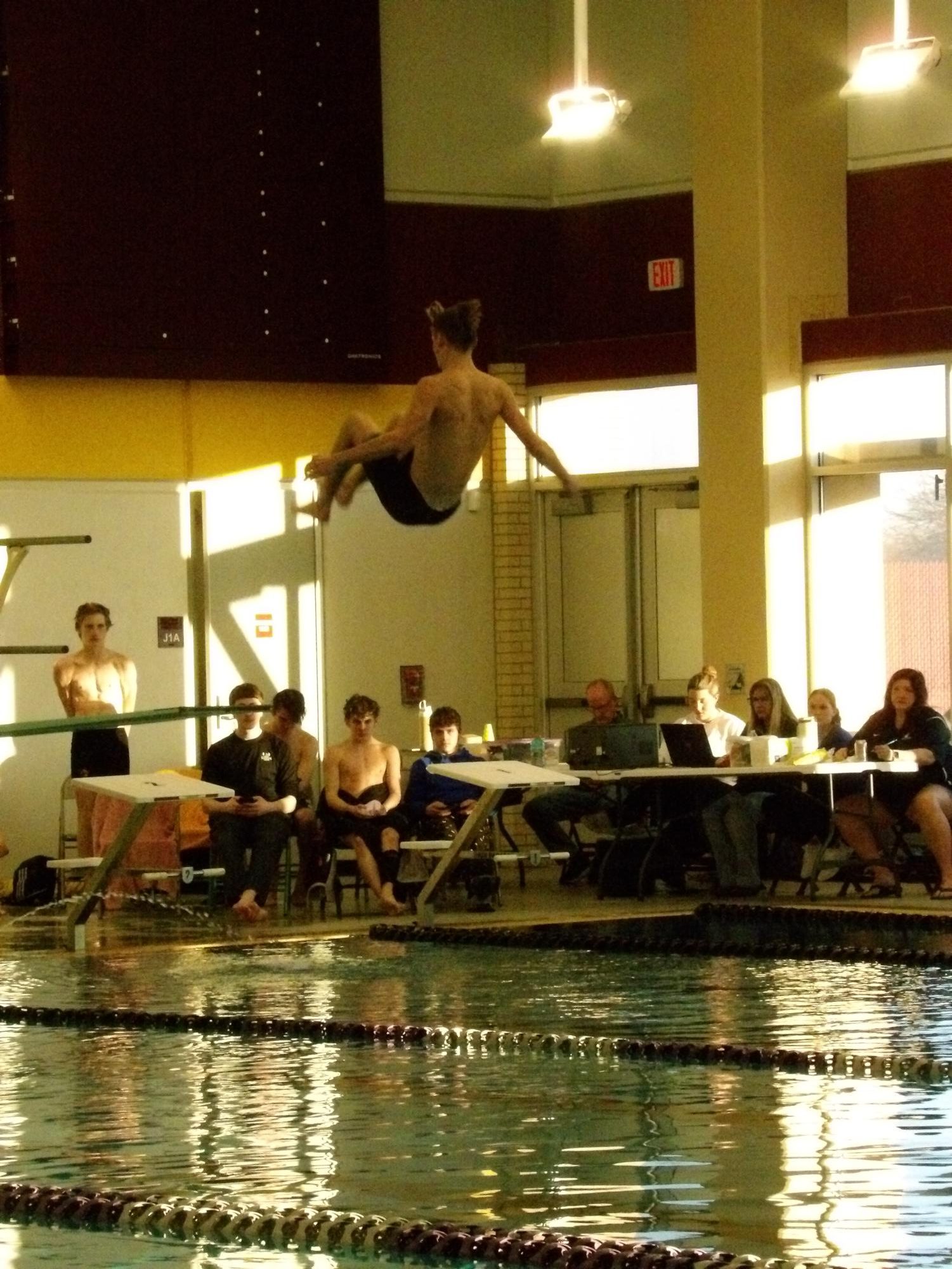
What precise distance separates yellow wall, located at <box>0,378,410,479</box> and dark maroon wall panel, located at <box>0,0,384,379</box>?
0.14 m

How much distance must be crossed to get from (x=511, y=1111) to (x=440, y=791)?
→ 6.42m

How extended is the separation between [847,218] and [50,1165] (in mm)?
10413

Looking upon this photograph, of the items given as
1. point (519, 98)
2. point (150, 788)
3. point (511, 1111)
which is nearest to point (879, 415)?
point (519, 98)

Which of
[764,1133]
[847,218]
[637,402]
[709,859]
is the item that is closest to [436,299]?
[637,402]

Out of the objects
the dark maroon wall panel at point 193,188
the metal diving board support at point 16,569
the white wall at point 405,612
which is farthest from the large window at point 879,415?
the metal diving board support at point 16,569

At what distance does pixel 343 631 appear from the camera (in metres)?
15.4

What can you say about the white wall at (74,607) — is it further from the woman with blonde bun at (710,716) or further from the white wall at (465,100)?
the woman with blonde bun at (710,716)

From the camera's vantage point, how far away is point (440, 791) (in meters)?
13.0

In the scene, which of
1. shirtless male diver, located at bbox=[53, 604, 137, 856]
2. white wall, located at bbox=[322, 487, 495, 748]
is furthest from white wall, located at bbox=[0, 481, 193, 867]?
white wall, located at bbox=[322, 487, 495, 748]

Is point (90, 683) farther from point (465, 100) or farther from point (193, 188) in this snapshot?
point (465, 100)

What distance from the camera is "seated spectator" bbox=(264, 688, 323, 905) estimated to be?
12.9 meters

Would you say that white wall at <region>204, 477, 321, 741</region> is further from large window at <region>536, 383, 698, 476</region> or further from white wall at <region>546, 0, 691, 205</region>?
white wall at <region>546, 0, 691, 205</region>

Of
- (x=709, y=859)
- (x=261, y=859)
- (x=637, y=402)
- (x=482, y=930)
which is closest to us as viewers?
(x=482, y=930)

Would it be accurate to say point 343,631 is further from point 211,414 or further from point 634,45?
point 634,45
